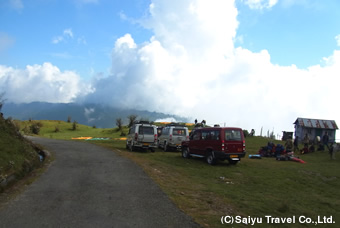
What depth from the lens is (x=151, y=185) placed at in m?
9.19

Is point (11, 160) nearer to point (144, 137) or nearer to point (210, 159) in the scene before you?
point (210, 159)

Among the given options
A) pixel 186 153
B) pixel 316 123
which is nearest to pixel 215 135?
pixel 186 153

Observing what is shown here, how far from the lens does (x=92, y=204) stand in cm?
686

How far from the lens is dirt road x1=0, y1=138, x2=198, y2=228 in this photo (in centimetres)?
561

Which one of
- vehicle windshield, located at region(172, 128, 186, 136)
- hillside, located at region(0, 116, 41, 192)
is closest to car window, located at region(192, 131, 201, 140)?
vehicle windshield, located at region(172, 128, 186, 136)

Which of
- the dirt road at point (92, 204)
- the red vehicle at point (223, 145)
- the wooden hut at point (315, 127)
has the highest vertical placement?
the wooden hut at point (315, 127)

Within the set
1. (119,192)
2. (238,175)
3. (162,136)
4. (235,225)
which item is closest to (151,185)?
(119,192)

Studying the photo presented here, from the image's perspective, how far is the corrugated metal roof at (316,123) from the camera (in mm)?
39469

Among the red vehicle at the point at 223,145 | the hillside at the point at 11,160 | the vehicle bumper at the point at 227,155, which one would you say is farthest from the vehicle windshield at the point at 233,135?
the hillside at the point at 11,160

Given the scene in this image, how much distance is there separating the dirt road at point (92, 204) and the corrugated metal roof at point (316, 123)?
35.6 meters

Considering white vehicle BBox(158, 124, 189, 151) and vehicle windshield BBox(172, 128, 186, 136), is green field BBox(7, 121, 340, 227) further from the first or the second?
vehicle windshield BBox(172, 128, 186, 136)

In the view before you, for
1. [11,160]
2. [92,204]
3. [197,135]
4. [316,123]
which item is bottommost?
[92,204]

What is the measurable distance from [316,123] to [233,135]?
1179 inches

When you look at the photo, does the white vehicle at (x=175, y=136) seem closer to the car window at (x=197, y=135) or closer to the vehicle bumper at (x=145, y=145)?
the vehicle bumper at (x=145, y=145)
